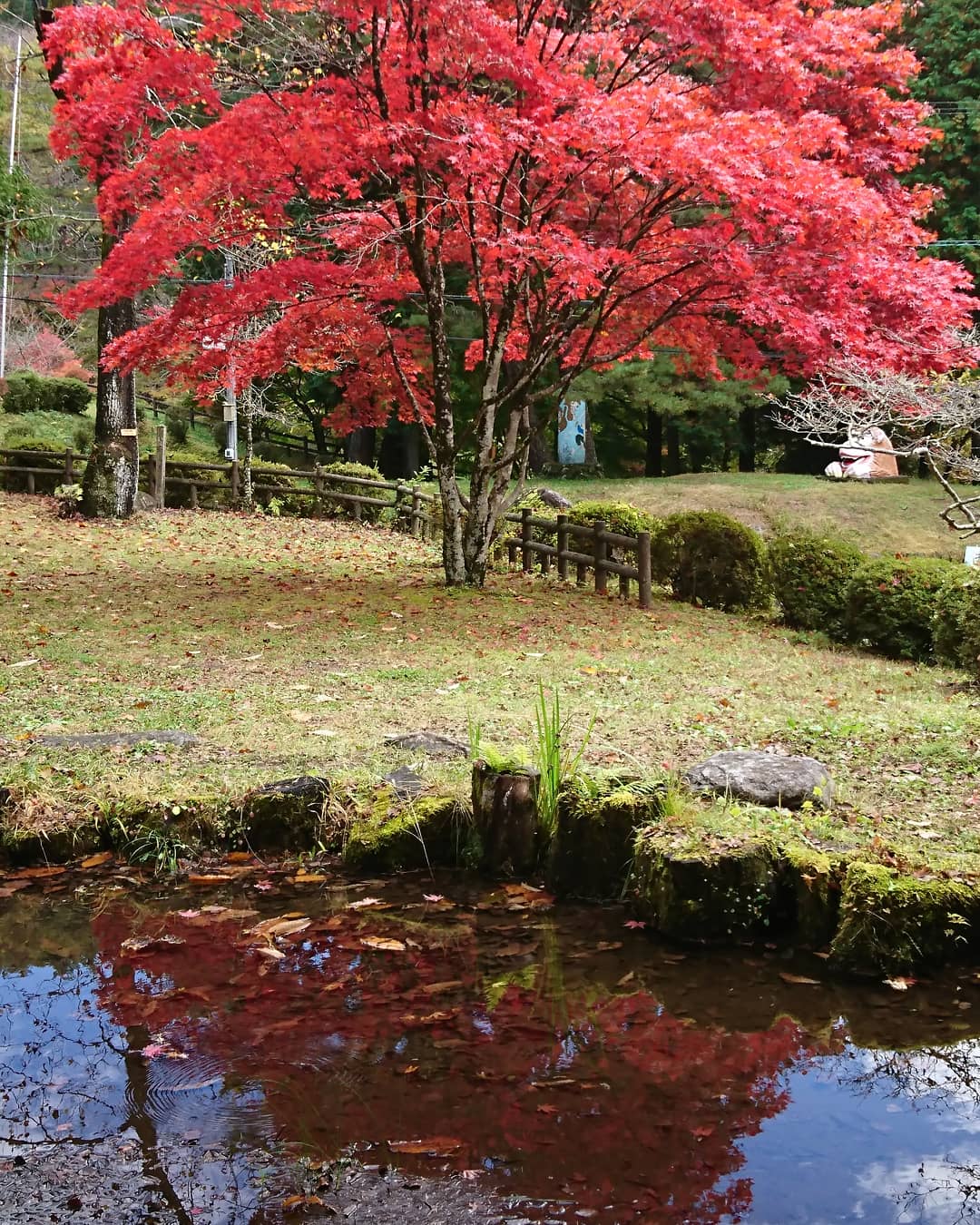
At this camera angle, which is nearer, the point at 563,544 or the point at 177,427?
the point at 563,544

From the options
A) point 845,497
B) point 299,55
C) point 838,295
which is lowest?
point 845,497

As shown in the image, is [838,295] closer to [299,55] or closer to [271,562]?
[299,55]

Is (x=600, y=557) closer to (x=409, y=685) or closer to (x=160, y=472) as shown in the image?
(x=409, y=685)

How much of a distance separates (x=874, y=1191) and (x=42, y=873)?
12.3ft

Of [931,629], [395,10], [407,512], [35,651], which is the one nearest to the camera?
[35,651]

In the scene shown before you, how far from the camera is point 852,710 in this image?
729 centimetres

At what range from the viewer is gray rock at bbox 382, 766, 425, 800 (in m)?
5.34

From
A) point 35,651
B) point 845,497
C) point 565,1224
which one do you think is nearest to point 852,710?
point 565,1224

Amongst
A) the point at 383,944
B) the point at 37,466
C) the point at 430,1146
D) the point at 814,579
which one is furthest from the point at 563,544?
the point at 430,1146

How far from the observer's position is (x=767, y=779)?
5.13m

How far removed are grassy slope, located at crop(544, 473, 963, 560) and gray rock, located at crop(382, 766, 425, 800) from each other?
44.6 ft

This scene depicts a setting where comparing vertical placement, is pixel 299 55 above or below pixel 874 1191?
above

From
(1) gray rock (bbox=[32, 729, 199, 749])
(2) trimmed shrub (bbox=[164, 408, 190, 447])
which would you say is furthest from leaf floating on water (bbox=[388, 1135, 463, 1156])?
(2) trimmed shrub (bbox=[164, 408, 190, 447])

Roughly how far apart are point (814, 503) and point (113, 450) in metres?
12.8
